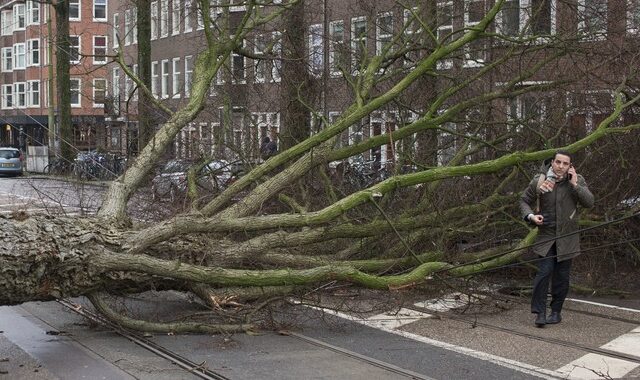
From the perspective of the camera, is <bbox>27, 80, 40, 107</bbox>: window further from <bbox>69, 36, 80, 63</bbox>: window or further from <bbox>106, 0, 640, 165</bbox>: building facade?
<bbox>69, 36, 80, 63</bbox>: window

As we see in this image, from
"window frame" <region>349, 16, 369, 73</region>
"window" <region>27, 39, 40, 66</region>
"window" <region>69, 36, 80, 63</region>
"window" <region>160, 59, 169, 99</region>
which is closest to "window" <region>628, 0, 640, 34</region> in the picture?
"window frame" <region>349, 16, 369, 73</region>

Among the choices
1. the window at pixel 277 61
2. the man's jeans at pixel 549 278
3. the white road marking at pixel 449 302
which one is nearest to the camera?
the man's jeans at pixel 549 278

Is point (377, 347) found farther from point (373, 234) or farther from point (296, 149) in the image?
point (296, 149)

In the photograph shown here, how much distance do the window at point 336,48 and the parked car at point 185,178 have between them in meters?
2.52

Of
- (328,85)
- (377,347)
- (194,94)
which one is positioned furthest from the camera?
(328,85)

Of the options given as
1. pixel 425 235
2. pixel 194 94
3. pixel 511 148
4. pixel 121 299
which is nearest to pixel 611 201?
pixel 511 148

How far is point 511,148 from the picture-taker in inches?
501

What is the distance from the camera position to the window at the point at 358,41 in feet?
47.0

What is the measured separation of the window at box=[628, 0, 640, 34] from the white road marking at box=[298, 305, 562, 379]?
6.43 meters

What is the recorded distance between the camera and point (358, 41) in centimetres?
1477

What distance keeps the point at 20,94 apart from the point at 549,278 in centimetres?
7141

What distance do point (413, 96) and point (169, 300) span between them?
5613 millimetres

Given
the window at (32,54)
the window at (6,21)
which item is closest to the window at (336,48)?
the window at (32,54)

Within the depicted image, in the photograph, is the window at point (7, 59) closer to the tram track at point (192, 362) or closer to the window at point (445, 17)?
the window at point (445, 17)
